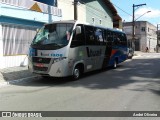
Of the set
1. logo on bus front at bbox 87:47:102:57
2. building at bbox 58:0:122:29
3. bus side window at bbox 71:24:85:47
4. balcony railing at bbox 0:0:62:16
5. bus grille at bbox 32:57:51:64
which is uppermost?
building at bbox 58:0:122:29

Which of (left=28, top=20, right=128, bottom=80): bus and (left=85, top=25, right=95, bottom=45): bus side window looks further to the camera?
(left=85, top=25, right=95, bottom=45): bus side window

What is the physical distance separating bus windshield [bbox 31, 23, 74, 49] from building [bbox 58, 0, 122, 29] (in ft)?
35.1

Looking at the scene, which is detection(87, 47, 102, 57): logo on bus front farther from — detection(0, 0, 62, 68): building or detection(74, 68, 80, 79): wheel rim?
detection(0, 0, 62, 68): building

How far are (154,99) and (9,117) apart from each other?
14.7 feet

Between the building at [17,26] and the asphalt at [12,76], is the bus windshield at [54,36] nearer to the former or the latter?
the asphalt at [12,76]

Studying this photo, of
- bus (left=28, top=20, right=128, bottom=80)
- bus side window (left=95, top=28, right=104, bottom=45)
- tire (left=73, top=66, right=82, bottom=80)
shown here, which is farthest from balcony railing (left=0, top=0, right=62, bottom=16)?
tire (left=73, top=66, right=82, bottom=80)

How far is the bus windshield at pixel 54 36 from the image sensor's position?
1212 cm

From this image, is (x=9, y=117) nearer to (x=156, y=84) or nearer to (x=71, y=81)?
(x=71, y=81)

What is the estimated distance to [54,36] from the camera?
12.4m

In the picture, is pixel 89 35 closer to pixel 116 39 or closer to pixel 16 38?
pixel 116 39

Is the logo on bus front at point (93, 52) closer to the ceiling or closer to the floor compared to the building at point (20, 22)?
closer to the floor

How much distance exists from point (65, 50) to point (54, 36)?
91 cm

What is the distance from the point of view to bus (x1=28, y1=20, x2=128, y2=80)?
1189 cm

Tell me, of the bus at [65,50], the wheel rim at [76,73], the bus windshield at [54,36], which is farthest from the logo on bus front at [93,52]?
the bus windshield at [54,36]
